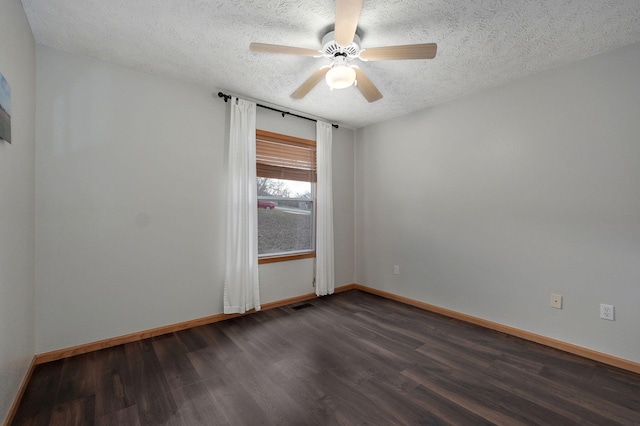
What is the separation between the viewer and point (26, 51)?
1.91 metres

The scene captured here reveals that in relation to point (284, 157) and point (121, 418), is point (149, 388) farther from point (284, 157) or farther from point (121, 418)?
point (284, 157)

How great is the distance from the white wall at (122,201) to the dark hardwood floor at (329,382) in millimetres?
396

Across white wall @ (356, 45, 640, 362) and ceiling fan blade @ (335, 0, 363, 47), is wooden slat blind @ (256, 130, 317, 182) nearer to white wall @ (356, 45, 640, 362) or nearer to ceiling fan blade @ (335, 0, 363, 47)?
white wall @ (356, 45, 640, 362)

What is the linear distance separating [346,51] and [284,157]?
1.76 metres

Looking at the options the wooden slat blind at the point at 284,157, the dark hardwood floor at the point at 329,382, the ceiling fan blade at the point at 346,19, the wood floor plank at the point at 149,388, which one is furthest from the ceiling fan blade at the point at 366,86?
the wood floor plank at the point at 149,388

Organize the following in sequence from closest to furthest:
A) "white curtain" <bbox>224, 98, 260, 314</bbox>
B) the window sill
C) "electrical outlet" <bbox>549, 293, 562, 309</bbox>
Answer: "electrical outlet" <bbox>549, 293, 562, 309</bbox> → "white curtain" <bbox>224, 98, 260, 314</bbox> → the window sill

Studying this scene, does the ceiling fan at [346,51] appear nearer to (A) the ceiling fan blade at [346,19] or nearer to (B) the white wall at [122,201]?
(A) the ceiling fan blade at [346,19]

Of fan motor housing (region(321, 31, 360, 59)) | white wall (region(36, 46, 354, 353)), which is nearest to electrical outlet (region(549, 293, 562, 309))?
fan motor housing (region(321, 31, 360, 59))

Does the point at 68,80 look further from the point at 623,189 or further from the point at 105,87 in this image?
the point at 623,189

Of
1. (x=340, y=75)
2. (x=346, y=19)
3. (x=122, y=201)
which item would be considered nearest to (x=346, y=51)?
(x=340, y=75)

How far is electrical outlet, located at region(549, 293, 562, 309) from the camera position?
8.05ft

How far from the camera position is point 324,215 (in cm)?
384

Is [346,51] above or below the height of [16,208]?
above

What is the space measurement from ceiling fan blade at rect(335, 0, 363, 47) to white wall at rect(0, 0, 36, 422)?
1.80 metres
